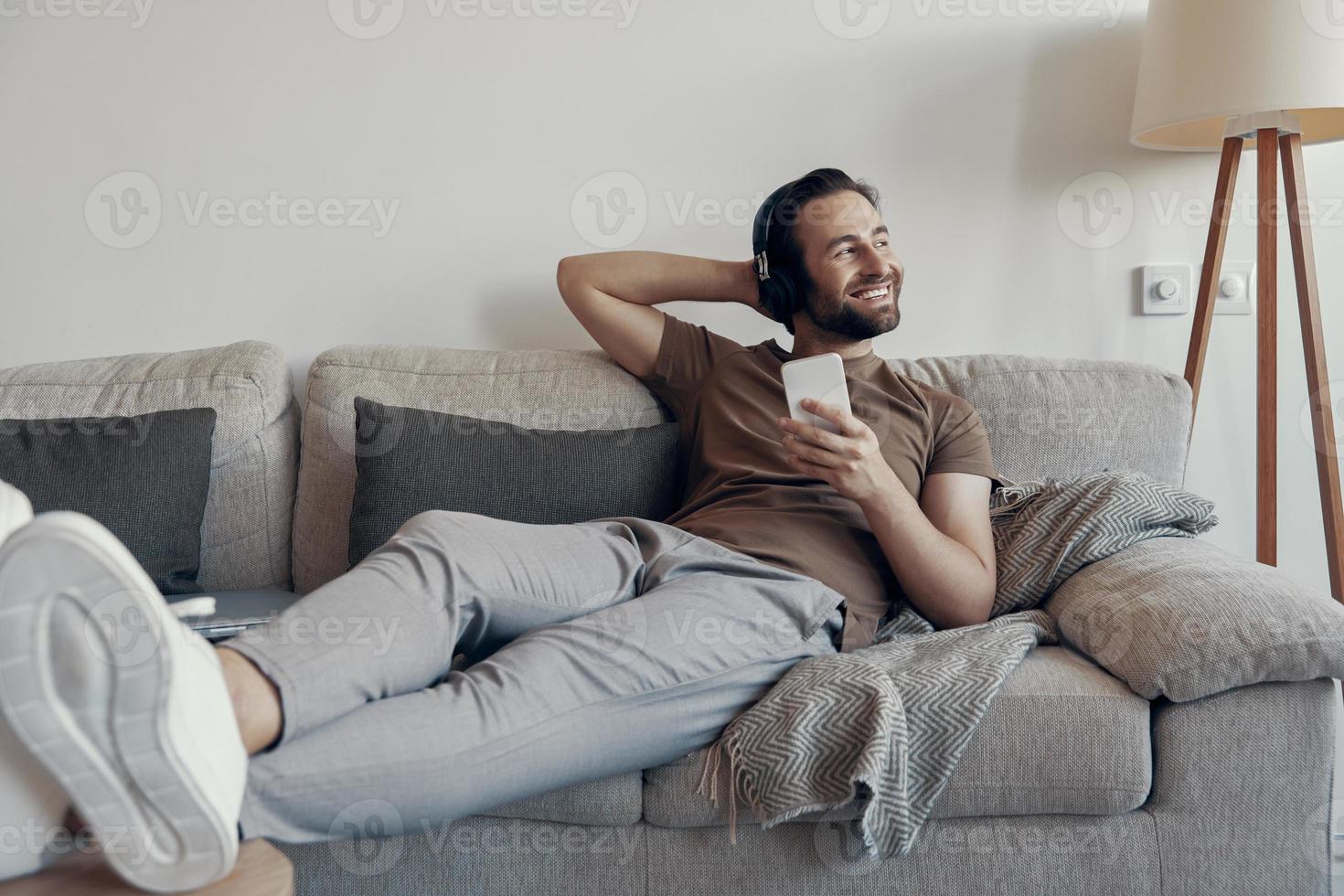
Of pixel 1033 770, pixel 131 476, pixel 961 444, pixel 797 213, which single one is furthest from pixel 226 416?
pixel 1033 770

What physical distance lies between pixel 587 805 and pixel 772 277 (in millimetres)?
985

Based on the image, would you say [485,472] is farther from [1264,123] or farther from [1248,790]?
[1264,123]

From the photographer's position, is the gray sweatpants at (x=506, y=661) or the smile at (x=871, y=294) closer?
the gray sweatpants at (x=506, y=661)

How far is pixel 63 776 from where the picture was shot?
2.62 feet

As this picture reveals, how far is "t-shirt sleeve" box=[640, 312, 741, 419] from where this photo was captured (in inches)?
74.2

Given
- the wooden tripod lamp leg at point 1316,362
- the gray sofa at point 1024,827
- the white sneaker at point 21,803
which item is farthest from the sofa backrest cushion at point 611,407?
the white sneaker at point 21,803

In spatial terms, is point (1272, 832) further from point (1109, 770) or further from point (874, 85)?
point (874, 85)

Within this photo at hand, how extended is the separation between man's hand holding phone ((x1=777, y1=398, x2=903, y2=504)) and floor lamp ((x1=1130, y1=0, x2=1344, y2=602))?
30.8 inches

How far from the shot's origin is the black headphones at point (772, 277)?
1864 mm

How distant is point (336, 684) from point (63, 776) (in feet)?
0.84

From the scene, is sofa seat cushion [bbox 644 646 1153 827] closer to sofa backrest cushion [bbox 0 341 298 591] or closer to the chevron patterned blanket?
the chevron patterned blanket

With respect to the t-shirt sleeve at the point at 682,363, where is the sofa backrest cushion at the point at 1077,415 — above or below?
below

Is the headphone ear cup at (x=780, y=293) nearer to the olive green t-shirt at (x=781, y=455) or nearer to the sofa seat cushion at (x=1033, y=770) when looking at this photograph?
the olive green t-shirt at (x=781, y=455)

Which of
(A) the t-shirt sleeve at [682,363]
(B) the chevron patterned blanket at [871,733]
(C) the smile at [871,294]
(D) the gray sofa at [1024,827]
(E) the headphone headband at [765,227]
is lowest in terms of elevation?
(D) the gray sofa at [1024,827]
